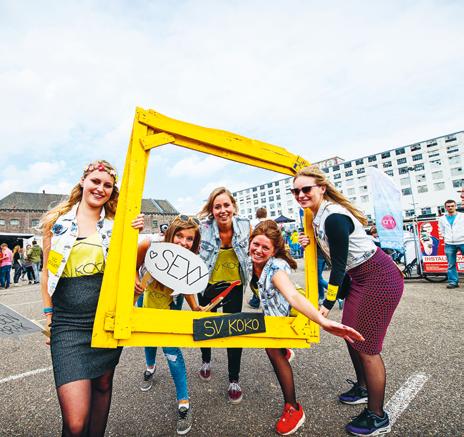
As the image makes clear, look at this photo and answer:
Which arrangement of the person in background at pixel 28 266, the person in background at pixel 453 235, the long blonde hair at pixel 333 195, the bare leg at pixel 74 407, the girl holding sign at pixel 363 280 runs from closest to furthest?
the bare leg at pixel 74 407 < the girl holding sign at pixel 363 280 < the long blonde hair at pixel 333 195 < the person in background at pixel 453 235 < the person in background at pixel 28 266

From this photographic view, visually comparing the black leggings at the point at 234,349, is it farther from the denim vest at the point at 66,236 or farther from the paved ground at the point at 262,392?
the denim vest at the point at 66,236

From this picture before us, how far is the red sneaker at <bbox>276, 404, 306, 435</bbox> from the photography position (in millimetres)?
1930

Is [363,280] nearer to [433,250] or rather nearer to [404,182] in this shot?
[433,250]

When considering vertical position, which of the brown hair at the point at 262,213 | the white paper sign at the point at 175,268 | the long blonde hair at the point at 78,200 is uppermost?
the brown hair at the point at 262,213

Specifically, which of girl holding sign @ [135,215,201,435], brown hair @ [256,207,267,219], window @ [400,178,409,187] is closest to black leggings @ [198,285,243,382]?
girl holding sign @ [135,215,201,435]

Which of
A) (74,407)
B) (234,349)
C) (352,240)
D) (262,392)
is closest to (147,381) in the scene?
(234,349)

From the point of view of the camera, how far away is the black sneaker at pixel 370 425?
6.07 ft

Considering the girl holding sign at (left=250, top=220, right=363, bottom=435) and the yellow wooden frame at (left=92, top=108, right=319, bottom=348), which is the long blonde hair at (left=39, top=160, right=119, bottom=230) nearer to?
the yellow wooden frame at (left=92, top=108, right=319, bottom=348)

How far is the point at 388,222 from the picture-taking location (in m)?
6.65

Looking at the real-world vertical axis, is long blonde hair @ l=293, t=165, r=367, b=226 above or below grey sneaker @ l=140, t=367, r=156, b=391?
above

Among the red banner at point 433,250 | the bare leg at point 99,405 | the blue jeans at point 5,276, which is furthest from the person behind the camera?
the blue jeans at point 5,276

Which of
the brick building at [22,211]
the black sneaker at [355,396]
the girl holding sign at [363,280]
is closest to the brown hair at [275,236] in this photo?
the girl holding sign at [363,280]

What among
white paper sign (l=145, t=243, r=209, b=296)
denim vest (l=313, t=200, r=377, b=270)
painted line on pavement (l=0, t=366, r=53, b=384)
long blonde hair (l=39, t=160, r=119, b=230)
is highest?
long blonde hair (l=39, t=160, r=119, b=230)

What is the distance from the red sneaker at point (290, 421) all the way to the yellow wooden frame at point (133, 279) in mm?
680
